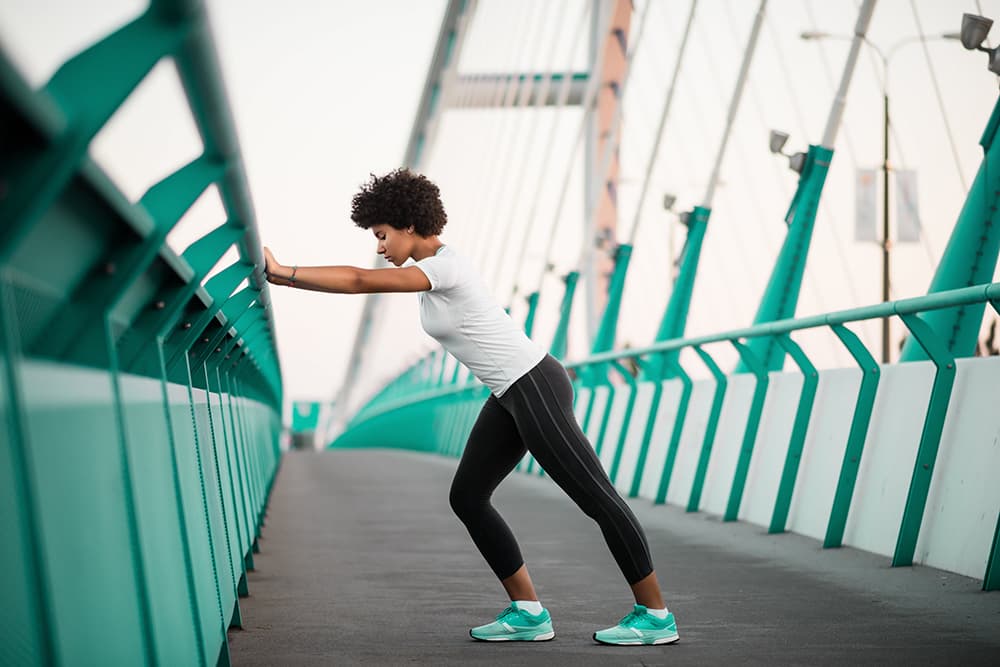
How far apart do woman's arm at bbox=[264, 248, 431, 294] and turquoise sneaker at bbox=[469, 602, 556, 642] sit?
45.6 inches

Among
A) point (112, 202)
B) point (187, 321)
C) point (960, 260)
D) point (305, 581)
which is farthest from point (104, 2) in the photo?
point (960, 260)

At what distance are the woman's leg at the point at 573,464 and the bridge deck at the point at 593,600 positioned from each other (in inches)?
10.6

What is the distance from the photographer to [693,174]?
65.1ft

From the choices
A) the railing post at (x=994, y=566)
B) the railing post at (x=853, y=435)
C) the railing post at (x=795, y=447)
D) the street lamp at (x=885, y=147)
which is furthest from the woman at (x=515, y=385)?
the street lamp at (x=885, y=147)

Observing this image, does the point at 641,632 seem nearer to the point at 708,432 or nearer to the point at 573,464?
the point at 573,464

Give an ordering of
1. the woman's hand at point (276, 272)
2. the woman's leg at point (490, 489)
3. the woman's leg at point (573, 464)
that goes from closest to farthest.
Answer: the woman's hand at point (276, 272) < the woman's leg at point (573, 464) < the woman's leg at point (490, 489)

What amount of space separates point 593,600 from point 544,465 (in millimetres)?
1295

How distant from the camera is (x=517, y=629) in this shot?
4.90m

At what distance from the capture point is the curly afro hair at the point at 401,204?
15.9ft

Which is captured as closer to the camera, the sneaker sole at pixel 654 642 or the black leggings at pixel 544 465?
the sneaker sole at pixel 654 642

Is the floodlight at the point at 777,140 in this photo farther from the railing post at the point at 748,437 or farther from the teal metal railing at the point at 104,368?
the teal metal railing at the point at 104,368

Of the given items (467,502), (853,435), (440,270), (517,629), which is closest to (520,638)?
(517,629)

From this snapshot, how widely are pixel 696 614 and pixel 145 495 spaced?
2.77 meters

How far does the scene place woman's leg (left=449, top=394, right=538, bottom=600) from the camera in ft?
16.4
